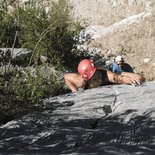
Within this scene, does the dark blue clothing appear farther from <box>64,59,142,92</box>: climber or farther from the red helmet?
the red helmet

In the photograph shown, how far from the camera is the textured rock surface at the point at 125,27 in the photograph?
1531cm

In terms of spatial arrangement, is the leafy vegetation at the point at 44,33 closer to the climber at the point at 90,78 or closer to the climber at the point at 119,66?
the climber at the point at 90,78

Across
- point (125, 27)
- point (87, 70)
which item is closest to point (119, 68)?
point (87, 70)

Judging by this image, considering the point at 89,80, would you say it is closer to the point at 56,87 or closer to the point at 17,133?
the point at 56,87

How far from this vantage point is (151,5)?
16.8 meters

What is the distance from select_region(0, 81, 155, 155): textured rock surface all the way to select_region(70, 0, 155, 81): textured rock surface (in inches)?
236

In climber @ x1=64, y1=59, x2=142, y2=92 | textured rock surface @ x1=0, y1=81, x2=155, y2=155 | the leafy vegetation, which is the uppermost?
the leafy vegetation

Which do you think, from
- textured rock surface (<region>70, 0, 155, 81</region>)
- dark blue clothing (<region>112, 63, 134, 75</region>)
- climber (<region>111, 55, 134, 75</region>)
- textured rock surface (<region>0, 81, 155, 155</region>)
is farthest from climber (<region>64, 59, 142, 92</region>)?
textured rock surface (<region>70, 0, 155, 81</region>)

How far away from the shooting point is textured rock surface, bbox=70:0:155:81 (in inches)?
603

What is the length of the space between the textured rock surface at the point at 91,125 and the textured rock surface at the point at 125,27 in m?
6.00

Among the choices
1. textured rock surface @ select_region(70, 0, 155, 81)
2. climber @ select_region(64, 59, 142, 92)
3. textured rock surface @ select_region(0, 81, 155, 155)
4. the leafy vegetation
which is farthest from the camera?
textured rock surface @ select_region(70, 0, 155, 81)

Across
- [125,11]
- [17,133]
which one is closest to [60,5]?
[125,11]

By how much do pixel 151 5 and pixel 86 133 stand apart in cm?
1194

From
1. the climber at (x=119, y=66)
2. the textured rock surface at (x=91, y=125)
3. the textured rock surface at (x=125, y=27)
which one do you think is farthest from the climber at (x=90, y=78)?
the textured rock surface at (x=125, y=27)
